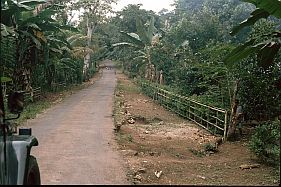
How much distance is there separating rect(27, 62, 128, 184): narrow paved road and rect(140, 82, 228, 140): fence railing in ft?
11.2

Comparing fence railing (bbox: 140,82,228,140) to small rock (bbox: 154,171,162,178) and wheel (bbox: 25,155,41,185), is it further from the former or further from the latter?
wheel (bbox: 25,155,41,185)

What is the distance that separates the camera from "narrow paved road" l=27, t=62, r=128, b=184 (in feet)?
25.5

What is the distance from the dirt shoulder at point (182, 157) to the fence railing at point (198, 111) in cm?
39

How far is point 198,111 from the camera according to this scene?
54.9 feet

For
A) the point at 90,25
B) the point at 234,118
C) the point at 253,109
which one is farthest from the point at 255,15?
the point at 90,25

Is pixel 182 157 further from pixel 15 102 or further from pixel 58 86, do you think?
pixel 58 86

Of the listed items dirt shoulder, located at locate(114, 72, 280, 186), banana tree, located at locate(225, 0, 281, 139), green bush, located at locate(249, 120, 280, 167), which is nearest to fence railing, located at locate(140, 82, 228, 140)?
dirt shoulder, located at locate(114, 72, 280, 186)

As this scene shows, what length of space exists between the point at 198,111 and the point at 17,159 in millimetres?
12782

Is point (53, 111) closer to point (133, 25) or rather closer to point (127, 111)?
point (127, 111)

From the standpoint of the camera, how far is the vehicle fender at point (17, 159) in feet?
14.1

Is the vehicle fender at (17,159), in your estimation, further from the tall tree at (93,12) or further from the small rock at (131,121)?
the tall tree at (93,12)

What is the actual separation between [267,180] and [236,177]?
600 millimetres

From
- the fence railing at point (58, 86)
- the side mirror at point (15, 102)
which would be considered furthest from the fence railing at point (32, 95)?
the side mirror at point (15, 102)

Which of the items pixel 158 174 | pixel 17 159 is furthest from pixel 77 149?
pixel 17 159
